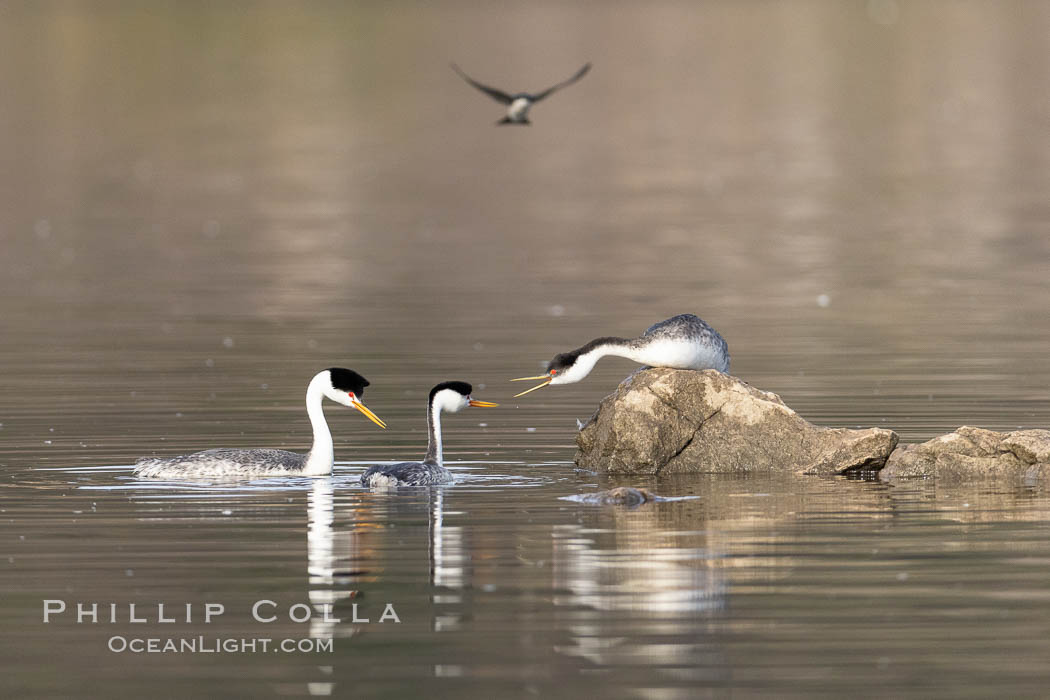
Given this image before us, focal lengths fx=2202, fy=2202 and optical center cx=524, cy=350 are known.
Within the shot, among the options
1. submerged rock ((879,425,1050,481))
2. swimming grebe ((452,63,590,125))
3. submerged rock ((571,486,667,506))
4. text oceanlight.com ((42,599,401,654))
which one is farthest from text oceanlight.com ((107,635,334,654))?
swimming grebe ((452,63,590,125))

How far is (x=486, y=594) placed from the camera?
40.5ft

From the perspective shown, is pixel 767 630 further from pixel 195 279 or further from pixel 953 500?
pixel 195 279

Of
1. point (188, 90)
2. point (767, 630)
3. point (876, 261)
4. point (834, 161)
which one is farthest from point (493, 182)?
point (767, 630)

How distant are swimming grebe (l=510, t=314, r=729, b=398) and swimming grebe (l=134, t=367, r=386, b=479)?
158cm

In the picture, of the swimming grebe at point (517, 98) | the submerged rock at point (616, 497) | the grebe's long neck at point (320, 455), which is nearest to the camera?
the submerged rock at point (616, 497)

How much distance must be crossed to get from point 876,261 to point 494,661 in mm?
25584

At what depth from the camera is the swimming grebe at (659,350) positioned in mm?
17500

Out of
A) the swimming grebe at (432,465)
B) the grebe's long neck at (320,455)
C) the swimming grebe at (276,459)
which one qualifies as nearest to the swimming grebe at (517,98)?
the swimming grebe at (276,459)

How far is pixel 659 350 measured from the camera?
1778 centimetres

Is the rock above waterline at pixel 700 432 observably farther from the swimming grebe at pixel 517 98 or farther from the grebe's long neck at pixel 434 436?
the swimming grebe at pixel 517 98

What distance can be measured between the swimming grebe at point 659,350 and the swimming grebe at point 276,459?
1582mm

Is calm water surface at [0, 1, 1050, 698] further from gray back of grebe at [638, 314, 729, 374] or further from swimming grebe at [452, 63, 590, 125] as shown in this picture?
swimming grebe at [452, 63, 590, 125]

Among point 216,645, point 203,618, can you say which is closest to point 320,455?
point 203,618

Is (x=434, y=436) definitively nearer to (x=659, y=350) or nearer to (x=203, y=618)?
(x=659, y=350)
